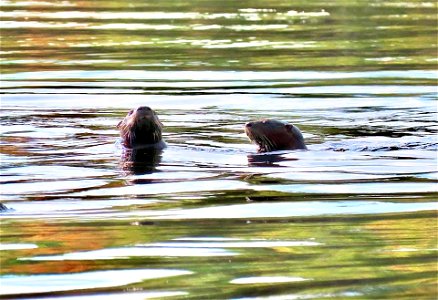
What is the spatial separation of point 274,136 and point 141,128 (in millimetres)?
1280

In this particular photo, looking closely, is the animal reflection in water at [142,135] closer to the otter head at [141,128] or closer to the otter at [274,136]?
the otter head at [141,128]

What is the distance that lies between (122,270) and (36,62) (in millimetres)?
13721

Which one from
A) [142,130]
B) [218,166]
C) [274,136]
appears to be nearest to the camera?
[218,166]

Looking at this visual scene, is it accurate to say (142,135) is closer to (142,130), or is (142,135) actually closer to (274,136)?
(142,130)

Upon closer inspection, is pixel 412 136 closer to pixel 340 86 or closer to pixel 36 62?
pixel 340 86

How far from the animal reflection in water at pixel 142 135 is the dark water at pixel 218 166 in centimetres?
16

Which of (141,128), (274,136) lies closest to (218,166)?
(274,136)

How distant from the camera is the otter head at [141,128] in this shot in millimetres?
13422

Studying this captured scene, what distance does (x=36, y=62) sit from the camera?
824 inches

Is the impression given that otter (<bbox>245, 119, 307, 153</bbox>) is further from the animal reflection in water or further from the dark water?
the animal reflection in water

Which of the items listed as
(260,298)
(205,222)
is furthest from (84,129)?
(260,298)

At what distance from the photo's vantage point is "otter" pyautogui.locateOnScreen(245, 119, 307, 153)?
1336cm

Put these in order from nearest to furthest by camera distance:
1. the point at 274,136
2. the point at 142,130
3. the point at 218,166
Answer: the point at 218,166 → the point at 274,136 → the point at 142,130

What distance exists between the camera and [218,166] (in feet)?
40.1
